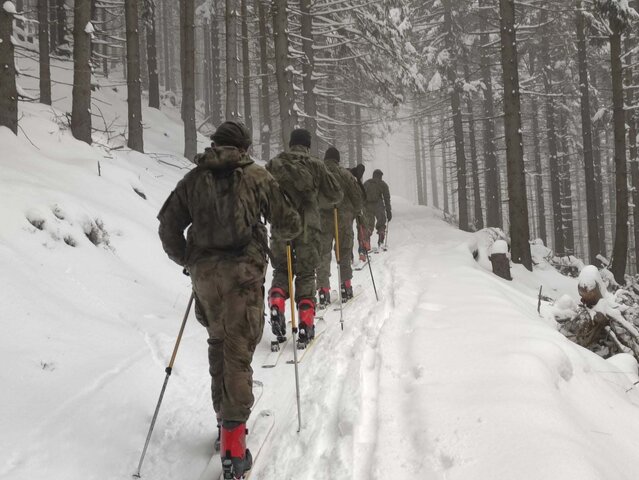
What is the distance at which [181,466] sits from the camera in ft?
10.3

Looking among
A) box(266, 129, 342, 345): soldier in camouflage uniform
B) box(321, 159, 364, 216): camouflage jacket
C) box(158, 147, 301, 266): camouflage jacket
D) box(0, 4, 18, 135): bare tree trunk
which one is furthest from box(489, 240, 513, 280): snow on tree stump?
box(0, 4, 18, 135): bare tree trunk

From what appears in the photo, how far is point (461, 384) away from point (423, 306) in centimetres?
277

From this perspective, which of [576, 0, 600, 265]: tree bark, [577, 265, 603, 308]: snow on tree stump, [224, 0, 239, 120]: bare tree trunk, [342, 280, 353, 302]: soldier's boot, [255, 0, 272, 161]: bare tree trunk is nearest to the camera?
[577, 265, 603, 308]: snow on tree stump

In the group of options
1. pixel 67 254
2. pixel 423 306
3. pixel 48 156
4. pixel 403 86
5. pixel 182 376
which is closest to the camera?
pixel 182 376

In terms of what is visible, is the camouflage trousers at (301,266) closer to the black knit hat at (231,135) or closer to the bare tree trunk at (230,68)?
the black knit hat at (231,135)

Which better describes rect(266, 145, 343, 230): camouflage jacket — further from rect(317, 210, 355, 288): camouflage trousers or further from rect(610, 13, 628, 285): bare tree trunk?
rect(610, 13, 628, 285): bare tree trunk

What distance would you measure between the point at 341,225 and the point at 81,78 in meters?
7.22

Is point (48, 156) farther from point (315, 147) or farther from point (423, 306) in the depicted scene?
point (315, 147)

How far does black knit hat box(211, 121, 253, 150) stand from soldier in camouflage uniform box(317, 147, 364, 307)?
3504mm

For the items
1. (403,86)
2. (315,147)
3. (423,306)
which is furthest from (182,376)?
(403,86)

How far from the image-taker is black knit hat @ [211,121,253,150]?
3.08 m

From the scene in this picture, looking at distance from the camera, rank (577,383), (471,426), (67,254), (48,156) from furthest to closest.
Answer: (48,156), (67,254), (577,383), (471,426)

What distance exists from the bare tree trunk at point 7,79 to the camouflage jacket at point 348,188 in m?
5.67

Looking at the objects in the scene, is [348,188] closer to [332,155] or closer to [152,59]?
[332,155]
